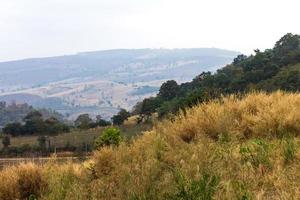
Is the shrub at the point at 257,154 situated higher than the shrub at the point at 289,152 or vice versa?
the shrub at the point at 289,152

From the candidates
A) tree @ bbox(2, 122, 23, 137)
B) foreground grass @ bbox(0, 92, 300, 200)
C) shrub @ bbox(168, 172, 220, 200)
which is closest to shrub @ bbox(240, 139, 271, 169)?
foreground grass @ bbox(0, 92, 300, 200)

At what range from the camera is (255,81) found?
51.4 metres

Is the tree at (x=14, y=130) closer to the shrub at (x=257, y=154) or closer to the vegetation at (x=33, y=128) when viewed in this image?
the vegetation at (x=33, y=128)

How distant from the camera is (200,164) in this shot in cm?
583

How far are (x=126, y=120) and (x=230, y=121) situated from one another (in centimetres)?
5256

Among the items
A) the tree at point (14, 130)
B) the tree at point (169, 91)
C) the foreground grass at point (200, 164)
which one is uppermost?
the foreground grass at point (200, 164)

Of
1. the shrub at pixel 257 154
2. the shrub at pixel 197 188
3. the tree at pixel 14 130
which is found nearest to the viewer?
the shrub at pixel 197 188

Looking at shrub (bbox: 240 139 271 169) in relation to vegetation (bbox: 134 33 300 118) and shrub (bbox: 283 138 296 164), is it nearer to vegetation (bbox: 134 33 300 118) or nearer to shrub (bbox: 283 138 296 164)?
shrub (bbox: 283 138 296 164)

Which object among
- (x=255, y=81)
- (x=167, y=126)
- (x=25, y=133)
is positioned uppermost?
(x=167, y=126)

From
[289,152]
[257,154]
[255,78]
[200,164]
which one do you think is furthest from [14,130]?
[200,164]

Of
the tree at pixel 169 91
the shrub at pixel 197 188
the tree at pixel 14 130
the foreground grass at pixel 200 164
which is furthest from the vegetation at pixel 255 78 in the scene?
the shrub at pixel 197 188

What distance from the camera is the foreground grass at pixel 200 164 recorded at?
5.27 meters

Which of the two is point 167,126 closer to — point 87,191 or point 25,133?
point 87,191

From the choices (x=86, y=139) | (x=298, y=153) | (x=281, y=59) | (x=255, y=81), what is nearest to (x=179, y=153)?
(x=298, y=153)
